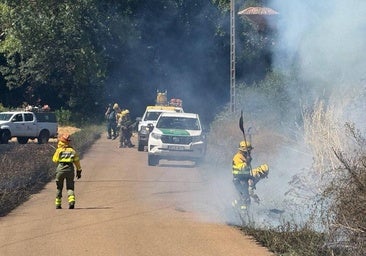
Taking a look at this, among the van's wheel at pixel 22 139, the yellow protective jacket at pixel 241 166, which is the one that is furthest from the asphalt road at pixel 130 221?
the van's wheel at pixel 22 139

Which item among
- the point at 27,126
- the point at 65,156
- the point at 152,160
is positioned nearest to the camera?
the point at 65,156

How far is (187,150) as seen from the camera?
93.3 ft

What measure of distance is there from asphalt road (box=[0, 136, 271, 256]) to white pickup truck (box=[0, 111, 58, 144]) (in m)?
18.8

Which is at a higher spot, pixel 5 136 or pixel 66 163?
pixel 66 163

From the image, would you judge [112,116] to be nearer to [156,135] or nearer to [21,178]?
[156,135]

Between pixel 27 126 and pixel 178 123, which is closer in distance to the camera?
pixel 178 123

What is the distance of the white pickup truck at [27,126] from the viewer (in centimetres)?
4292

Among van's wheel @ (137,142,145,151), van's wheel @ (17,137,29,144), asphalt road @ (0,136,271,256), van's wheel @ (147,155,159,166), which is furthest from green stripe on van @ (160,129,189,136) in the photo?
van's wheel @ (17,137,29,144)

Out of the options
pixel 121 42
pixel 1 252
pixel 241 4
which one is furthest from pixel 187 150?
pixel 121 42

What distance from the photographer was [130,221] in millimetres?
15406

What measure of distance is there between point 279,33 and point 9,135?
21746 millimetres

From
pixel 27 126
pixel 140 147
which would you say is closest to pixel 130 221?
pixel 140 147

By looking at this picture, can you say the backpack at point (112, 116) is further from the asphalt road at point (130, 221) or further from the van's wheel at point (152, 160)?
the asphalt road at point (130, 221)

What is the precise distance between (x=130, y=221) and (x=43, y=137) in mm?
29243
